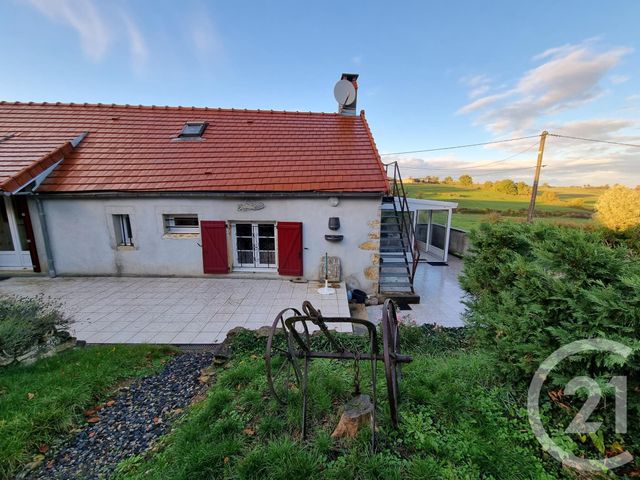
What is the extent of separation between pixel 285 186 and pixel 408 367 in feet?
17.0

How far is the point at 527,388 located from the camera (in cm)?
227

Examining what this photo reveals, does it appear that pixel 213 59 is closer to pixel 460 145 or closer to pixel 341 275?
pixel 341 275

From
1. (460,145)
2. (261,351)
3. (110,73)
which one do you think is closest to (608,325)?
(261,351)

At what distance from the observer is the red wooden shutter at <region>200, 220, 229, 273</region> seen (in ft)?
22.9

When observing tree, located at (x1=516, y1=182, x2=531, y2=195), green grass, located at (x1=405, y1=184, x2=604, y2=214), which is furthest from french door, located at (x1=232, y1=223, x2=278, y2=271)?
tree, located at (x1=516, y1=182, x2=531, y2=195)

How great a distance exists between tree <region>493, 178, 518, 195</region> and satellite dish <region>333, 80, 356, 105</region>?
1665 cm

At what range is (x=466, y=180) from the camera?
22828 millimetres

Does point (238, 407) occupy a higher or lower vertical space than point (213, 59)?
lower

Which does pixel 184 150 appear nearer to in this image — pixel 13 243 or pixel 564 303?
pixel 13 243

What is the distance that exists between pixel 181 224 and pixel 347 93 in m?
7.14

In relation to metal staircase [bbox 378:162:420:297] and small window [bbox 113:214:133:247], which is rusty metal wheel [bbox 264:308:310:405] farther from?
small window [bbox 113:214:133:247]

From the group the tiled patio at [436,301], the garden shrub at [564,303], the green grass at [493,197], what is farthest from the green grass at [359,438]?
the green grass at [493,197]

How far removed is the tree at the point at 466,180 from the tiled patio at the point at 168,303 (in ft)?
69.4

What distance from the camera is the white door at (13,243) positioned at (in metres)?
7.12
